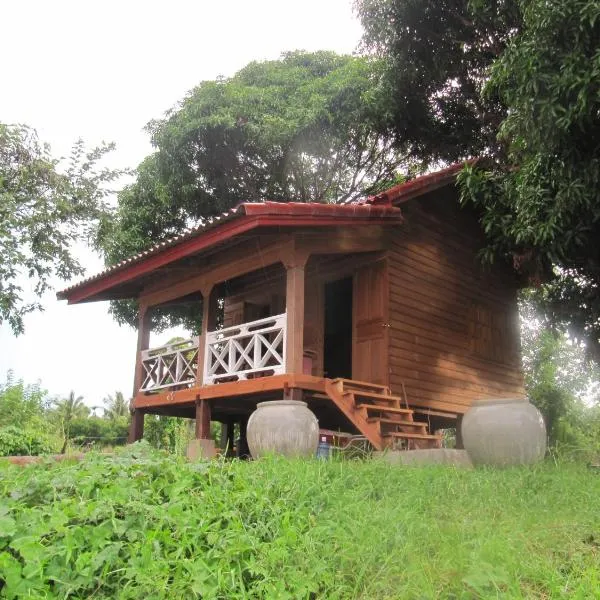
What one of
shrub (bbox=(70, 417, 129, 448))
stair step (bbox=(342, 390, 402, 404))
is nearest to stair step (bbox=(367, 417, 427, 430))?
stair step (bbox=(342, 390, 402, 404))

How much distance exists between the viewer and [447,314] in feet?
42.4

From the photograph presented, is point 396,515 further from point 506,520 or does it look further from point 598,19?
point 598,19

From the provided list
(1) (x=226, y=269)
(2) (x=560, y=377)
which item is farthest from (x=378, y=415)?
(2) (x=560, y=377)

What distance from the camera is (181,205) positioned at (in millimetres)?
19781

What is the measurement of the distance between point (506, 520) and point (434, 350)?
7769 mm

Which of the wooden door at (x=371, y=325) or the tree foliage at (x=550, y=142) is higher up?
the tree foliage at (x=550, y=142)

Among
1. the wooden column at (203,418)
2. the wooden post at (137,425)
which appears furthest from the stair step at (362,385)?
the wooden post at (137,425)

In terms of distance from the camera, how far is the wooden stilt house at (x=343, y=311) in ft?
32.9

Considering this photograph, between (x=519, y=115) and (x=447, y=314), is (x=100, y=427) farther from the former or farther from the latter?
(x=519, y=115)

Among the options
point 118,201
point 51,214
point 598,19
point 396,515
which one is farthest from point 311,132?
point 396,515

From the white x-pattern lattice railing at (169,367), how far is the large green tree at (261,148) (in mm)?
6185

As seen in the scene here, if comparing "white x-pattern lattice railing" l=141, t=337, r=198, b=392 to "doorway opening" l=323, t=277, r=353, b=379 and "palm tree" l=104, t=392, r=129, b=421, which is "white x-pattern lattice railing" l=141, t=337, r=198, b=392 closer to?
"doorway opening" l=323, t=277, r=353, b=379

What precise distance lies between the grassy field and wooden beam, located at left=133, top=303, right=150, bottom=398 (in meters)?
8.06

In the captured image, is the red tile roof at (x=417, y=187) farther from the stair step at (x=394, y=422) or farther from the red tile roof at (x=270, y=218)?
the stair step at (x=394, y=422)
